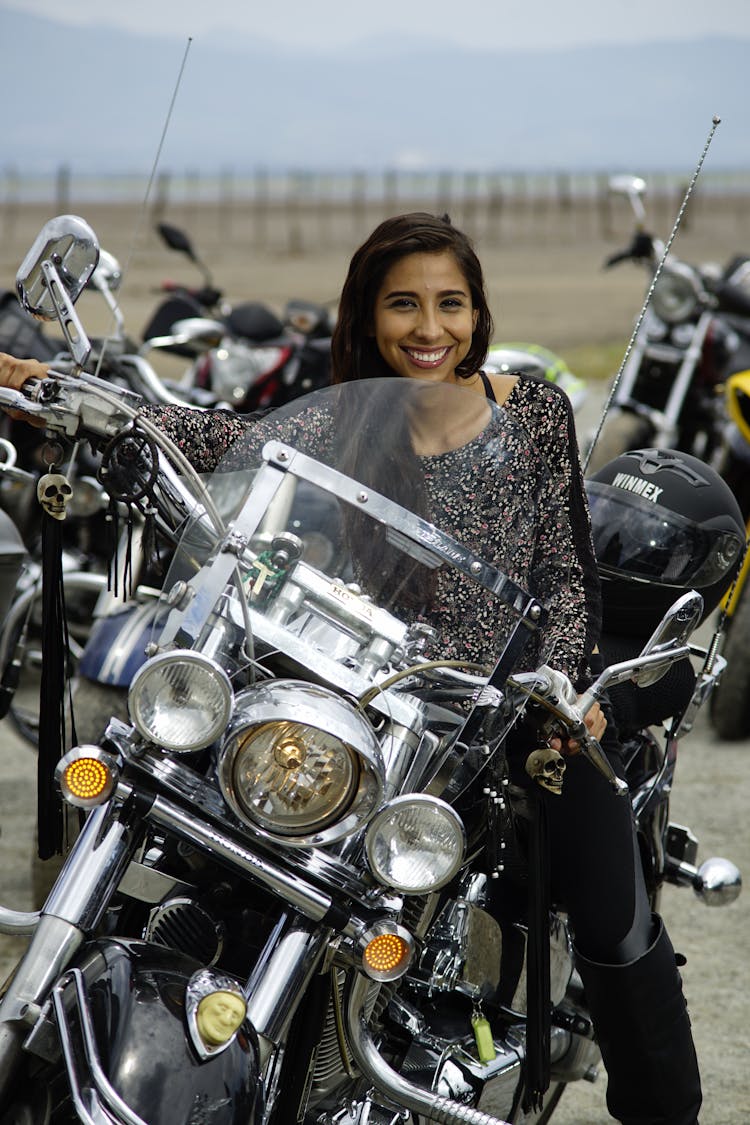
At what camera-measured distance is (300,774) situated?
6.11ft

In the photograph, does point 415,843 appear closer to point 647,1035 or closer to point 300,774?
point 300,774

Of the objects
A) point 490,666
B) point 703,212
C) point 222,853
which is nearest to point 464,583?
point 490,666

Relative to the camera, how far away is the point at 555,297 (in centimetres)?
2422

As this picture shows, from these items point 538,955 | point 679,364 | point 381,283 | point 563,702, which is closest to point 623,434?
point 679,364

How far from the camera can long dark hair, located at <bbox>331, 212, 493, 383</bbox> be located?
2.65 m

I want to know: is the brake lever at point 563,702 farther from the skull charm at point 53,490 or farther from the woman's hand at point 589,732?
the skull charm at point 53,490

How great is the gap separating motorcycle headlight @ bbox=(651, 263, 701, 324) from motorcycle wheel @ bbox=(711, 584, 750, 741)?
2.34m

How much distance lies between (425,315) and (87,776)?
3.83 ft

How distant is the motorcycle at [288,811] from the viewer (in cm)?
180

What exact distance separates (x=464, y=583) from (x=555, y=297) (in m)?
22.8

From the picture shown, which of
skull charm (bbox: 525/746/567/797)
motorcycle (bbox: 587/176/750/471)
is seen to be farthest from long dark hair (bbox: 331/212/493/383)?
motorcycle (bbox: 587/176/750/471)

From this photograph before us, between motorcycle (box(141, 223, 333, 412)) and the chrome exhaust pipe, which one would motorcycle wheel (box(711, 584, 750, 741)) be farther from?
the chrome exhaust pipe

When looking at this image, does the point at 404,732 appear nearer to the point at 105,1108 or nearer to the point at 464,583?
the point at 464,583

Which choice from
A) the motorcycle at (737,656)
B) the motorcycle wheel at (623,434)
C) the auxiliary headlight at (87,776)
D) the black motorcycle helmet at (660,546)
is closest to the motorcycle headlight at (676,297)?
the motorcycle wheel at (623,434)
